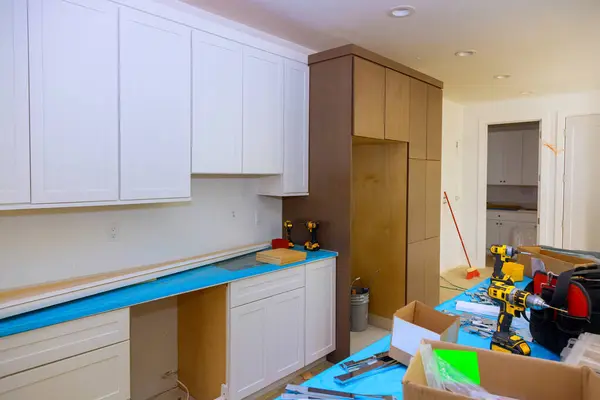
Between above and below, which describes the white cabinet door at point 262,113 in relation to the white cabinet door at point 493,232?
above

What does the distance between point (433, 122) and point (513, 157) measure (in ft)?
12.2

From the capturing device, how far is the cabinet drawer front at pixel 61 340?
1693 mm

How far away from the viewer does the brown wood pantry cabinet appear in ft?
10.4

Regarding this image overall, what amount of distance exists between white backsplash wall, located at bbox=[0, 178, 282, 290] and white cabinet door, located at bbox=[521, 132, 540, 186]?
17.2 feet

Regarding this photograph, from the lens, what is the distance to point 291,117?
325 centimetres

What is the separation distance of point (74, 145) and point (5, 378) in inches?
43.5

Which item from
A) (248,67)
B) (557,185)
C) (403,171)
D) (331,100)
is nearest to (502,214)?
(557,185)

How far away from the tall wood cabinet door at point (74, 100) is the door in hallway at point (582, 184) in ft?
18.2

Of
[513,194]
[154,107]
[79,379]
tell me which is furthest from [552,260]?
[513,194]

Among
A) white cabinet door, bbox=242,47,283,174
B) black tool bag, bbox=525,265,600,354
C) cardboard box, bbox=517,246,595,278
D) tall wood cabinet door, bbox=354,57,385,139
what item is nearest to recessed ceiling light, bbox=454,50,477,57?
tall wood cabinet door, bbox=354,57,385,139

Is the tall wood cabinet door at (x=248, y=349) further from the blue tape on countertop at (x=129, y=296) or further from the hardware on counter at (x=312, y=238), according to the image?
the hardware on counter at (x=312, y=238)

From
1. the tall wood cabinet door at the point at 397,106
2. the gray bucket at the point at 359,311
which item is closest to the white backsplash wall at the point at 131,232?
the gray bucket at the point at 359,311

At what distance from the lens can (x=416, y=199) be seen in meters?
3.92

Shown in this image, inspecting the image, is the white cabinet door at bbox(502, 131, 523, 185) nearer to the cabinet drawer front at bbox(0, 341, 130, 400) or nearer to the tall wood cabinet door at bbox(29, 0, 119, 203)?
the tall wood cabinet door at bbox(29, 0, 119, 203)
